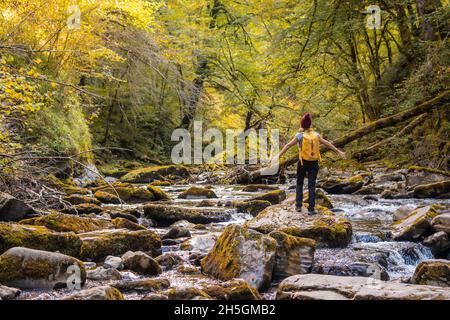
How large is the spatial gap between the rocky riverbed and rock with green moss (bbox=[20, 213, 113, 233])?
0.02 m

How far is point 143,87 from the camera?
22.3 metres

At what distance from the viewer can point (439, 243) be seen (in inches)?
257

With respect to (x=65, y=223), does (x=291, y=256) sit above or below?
below

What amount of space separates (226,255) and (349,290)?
67.4 inches

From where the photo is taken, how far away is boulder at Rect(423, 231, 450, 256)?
21.3 feet

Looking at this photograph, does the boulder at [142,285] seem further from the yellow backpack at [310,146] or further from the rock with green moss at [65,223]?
the yellow backpack at [310,146]

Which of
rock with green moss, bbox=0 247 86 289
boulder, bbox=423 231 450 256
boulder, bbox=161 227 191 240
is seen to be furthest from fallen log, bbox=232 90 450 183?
rock with green moss, bbox=0 247 86 289

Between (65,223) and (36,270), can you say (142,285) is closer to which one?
(36,270)

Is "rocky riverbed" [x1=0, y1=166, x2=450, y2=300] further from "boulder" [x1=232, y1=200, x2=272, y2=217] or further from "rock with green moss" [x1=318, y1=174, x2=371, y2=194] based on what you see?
"rock with green moss" [x1=318, y1=174, x2=371, y2=194]

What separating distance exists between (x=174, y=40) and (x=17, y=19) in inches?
351

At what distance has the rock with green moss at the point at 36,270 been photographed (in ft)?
15.0

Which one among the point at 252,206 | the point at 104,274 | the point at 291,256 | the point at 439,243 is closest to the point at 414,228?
the point at 439,243
